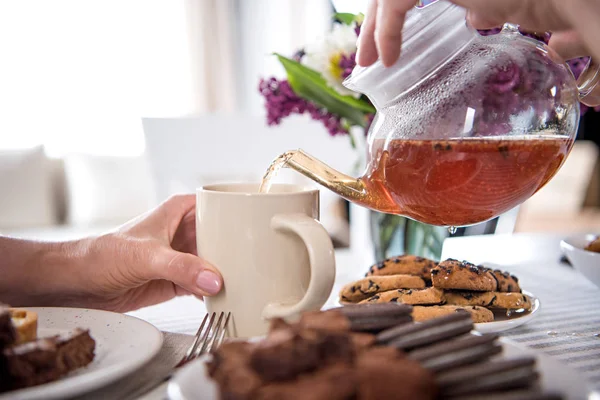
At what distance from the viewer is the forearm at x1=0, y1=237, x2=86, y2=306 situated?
2.29 feet

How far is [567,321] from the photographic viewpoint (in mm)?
725

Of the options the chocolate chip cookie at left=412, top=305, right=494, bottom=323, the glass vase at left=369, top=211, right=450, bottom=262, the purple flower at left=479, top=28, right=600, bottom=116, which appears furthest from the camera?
the glass vase at left=369, top=211, right=450, bottom=262

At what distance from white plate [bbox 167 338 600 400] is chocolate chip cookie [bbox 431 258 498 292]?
22 centimetres

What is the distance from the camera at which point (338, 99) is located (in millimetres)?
1048

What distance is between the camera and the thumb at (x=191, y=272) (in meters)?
0.60

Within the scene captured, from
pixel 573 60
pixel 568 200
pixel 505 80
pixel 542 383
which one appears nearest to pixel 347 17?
pixel 573 60

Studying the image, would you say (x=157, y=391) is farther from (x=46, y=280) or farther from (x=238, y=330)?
(x=46, y=280)

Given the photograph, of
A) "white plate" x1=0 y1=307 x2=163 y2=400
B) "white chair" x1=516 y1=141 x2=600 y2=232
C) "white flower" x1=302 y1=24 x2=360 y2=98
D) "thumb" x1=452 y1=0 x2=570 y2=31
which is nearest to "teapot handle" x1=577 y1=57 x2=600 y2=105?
"thumb" x1=452 y1=0 x2=570 y2=31

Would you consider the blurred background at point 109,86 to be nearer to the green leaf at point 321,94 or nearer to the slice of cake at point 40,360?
the green leaf at point 321,94

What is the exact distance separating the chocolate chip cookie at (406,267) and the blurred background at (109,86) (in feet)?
5.86

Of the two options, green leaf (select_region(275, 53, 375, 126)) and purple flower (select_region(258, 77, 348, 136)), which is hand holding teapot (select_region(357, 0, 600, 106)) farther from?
purple flower (select_region(258, 77, 348, 136))

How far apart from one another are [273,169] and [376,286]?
201mm

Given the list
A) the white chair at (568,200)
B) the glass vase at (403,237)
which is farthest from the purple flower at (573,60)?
the white chair at (568,200)

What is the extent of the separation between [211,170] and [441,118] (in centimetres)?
137
